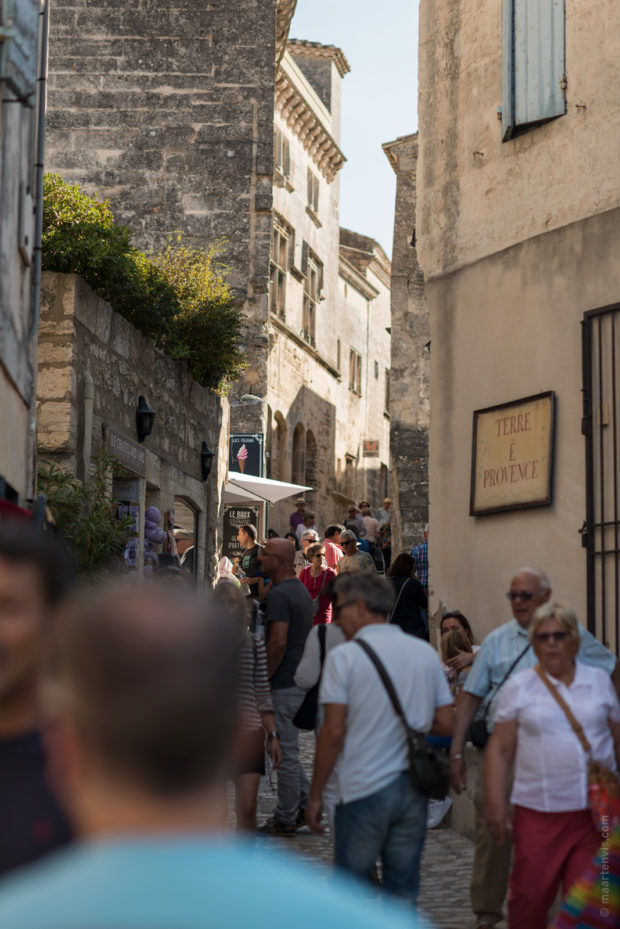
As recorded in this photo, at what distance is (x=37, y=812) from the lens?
2.74 meters

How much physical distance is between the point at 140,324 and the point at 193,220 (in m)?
12.1

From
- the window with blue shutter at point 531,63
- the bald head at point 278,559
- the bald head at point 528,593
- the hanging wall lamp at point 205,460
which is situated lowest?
the bald head at point 528,593

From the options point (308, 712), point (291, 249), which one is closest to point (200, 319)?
point (308, 712)

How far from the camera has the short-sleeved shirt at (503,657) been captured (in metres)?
6.33

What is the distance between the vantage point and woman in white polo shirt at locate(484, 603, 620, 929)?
528 cm

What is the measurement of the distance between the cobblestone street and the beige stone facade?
887 inches

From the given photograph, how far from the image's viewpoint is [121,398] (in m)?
12.9

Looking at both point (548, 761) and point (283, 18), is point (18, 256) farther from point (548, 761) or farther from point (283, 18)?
point (283, 18)

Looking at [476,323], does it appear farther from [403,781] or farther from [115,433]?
[403,781]

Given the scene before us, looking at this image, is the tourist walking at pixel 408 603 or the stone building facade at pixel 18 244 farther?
the tourist walking at pixel 408 603

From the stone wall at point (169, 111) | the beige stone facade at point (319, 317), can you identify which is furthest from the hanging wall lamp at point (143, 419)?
the beige stone facade at point (319, 317)

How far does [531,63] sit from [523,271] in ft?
4.58

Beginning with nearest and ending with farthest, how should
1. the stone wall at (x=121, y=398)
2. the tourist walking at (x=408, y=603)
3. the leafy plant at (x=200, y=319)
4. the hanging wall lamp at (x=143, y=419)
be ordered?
the stone wall at (x=121, y=398), the tourist walking at (x=408, y=603), the hanging wall lamp at (x=143, y=419), the leafy plant at (x=200, y=319)

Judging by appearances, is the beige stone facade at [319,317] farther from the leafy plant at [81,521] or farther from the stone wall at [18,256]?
the stone wall at [18,256]
